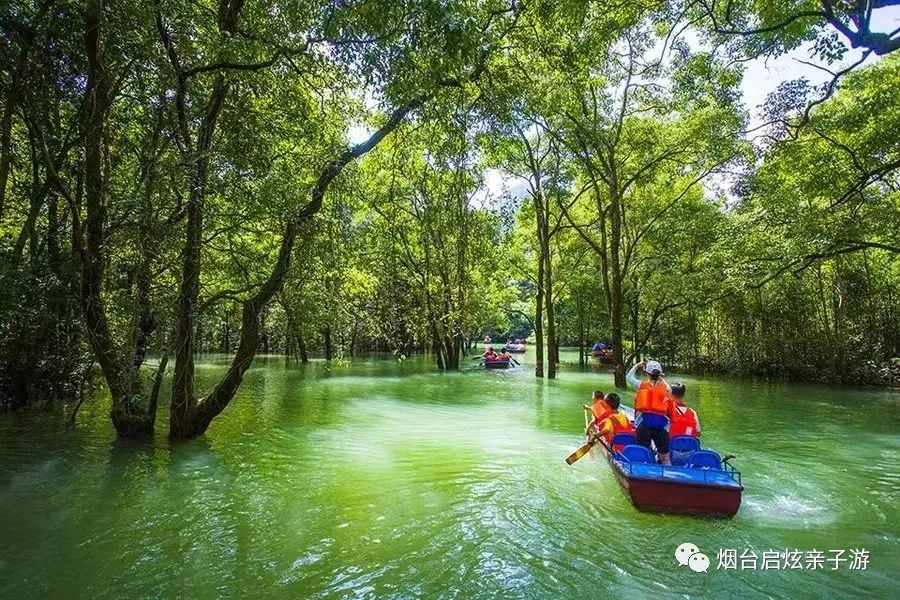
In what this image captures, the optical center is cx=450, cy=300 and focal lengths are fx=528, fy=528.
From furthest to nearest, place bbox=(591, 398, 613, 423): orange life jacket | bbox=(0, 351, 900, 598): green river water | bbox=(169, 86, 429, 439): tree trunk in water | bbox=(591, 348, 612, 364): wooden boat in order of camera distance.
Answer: bbox=(591, 348, 612, 364): wooden boat
bbox=(169, 86, 429, 439): tree trunk in water
bbox=(591, 398, 613, 423): orange life jacket
bbox=(0, 351, 900, 598): green river water

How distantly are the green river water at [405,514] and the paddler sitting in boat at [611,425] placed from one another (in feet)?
2.07

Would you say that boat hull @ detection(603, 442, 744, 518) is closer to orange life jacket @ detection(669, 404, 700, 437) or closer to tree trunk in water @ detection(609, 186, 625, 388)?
orange life jacket @ detection(669, 404, 700, 437)

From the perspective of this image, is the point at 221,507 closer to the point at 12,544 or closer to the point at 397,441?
the point at 12,544

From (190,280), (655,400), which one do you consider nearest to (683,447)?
(655,400)

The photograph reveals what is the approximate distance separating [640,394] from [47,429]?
40.8 ft

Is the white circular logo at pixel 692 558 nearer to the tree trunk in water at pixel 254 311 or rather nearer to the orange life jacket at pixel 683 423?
the orange life jacket at pixel 683 423

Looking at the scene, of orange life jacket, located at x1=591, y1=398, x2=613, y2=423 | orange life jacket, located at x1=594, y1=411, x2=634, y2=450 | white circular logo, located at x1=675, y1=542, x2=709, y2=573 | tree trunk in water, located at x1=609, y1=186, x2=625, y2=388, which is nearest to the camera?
white circular logo, located at x1=675, y1=542, x2=709, y2=573

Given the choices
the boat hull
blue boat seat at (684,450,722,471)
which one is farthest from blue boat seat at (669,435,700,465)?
the boat hull

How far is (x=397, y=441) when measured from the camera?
11609 mm

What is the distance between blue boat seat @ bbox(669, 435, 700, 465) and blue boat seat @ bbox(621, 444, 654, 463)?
0.49 m

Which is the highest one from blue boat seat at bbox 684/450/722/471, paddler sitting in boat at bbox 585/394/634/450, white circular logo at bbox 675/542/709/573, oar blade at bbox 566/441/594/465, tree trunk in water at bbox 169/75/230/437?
tree trunk in water at bbox 169/75/230/437

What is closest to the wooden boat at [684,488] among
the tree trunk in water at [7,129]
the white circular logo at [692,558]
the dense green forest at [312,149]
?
the white circular logo at [692,558]

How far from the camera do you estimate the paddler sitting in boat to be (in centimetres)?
876

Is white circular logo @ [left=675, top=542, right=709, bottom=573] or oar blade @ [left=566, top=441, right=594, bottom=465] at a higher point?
oar blade @ [left=566, top=441, right=594, bottom=465]
